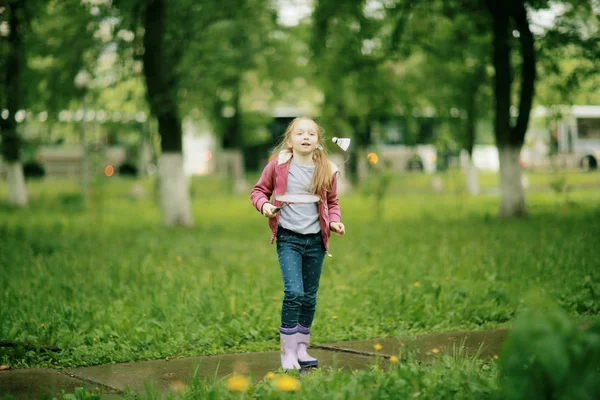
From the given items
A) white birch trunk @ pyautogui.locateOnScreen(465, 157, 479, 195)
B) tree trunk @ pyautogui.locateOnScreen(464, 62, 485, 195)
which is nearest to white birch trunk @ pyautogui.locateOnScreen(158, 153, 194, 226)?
tree trunk @ pyautogui.locateOnScreen(464, 62, 485, 195)

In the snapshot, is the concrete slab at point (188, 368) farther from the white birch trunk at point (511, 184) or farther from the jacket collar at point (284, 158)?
the white birch trunk at point (511, 184)

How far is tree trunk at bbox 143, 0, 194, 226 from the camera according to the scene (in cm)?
1628

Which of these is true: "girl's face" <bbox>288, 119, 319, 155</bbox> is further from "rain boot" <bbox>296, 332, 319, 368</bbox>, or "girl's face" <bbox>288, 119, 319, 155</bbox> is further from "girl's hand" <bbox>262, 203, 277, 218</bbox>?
"rain boot" <bbox>296, 332, 319, 368</bbox>

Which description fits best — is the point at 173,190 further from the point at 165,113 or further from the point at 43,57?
the point at 43,57

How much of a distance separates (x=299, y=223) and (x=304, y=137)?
0.56 m

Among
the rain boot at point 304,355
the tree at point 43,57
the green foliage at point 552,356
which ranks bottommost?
the rain boot at point 304,355

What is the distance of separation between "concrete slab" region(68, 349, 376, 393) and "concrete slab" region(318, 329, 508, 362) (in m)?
0.19

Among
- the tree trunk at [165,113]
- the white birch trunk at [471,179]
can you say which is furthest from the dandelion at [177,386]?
the white birch trunk at [471,179]

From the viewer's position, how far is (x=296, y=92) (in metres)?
34.8

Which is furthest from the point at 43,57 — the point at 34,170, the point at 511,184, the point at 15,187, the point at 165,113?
the point at 34,170

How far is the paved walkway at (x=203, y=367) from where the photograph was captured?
15.8 ft

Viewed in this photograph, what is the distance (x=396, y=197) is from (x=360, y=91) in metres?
9.34

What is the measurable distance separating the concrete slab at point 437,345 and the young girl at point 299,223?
618mm

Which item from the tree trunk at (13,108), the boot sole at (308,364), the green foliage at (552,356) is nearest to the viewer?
the green foliage at (552,356)
